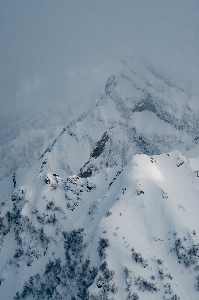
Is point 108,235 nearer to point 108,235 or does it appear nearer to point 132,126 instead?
point 108,235

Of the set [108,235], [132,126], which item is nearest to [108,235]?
[108,235]

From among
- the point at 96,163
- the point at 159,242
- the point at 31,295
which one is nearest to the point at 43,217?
the point at 31,295

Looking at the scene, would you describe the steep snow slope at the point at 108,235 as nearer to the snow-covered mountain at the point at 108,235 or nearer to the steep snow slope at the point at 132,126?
the snow-covered mountain at the point at 108,235

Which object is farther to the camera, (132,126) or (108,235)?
(132,126)

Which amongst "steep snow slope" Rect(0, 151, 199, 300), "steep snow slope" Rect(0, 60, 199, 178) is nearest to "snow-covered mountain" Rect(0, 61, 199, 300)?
"steep snow slope" Rect(0, 151, 199, 300)

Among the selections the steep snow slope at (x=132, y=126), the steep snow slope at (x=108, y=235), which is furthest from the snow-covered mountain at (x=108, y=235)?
the steep snow slope at (x=132, y=126)

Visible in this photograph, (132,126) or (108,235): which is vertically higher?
(108,235)
